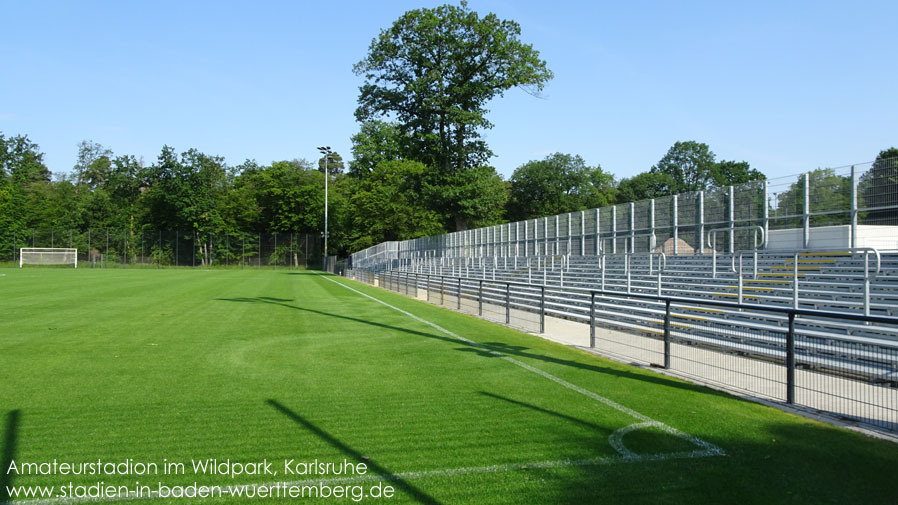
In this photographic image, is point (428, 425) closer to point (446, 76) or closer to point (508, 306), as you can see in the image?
point (508, 306)

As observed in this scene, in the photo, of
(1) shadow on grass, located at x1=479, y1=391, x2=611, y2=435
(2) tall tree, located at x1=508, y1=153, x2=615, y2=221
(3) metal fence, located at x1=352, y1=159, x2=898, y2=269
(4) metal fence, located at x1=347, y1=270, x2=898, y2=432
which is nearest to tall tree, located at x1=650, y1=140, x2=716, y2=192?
(2) tall tree, located at x1=508, y1=153, x2=615, y2=221

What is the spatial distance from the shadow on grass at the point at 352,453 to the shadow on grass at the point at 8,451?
2.19 m

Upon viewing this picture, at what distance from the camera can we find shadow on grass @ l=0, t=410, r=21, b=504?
13.0 feet

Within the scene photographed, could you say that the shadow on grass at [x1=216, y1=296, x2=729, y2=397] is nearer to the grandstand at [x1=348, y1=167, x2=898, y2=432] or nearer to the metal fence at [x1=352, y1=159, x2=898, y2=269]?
the grandstand at [x1=348, y1=167, x2=898, y2=432]

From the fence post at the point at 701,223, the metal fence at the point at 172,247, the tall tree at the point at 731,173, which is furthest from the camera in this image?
the tall tree at the point at 731,173

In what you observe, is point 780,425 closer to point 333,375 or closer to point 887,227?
point 333,375

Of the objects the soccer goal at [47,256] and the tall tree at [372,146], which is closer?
the soccer goal at [47,256]

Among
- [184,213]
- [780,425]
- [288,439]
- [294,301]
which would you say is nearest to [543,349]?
[780,425]

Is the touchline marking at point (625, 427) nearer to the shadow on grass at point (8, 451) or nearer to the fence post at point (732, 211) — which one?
the shadow on grass at point (8, 451)

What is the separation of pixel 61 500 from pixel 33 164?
114645 millimetres

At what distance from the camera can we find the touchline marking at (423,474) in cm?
388

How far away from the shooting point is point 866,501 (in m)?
3.86

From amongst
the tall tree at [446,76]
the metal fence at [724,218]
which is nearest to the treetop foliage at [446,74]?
the tall tree at [446,76]

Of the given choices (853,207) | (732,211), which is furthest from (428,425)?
(732,211)
